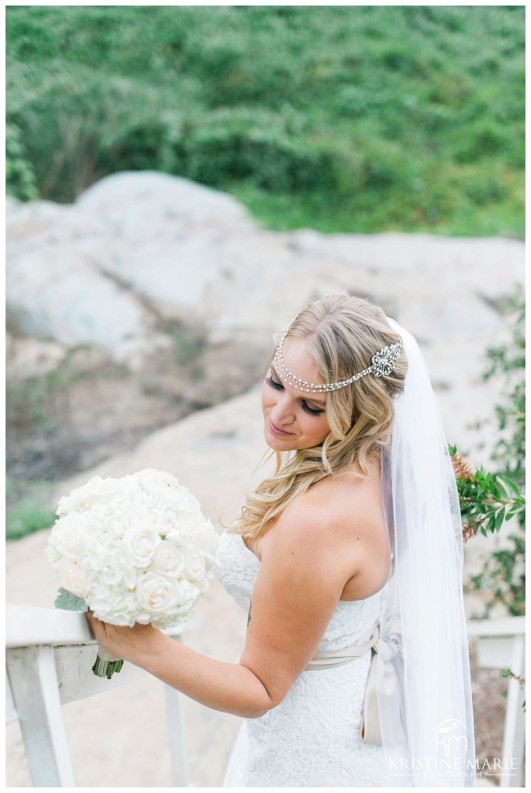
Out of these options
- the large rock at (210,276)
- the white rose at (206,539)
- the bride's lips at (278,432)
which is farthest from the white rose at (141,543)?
the large rock at (210,276)

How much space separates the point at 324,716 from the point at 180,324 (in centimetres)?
635

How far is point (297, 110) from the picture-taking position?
12156 mm

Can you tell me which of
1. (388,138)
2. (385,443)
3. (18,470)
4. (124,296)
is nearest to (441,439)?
(385,443)

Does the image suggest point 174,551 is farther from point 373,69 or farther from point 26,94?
point 373,69

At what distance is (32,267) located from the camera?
8.02 meters

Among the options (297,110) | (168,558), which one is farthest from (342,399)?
(297,110)

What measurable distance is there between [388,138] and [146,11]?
433cm

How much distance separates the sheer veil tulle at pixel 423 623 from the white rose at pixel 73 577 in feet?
2.70

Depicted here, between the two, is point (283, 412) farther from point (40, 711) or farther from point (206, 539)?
point (40, 711)

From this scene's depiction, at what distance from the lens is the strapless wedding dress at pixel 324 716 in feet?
6.30

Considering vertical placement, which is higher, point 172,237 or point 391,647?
point 391,647

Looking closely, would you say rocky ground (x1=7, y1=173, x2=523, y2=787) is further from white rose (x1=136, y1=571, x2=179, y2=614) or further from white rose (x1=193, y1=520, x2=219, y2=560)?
white rose (x1=136, y1=571, x2=179, y2=614)

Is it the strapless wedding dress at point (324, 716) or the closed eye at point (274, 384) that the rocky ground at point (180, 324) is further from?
the closed eye at point (274, 384)

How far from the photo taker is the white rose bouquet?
1.38 meters
